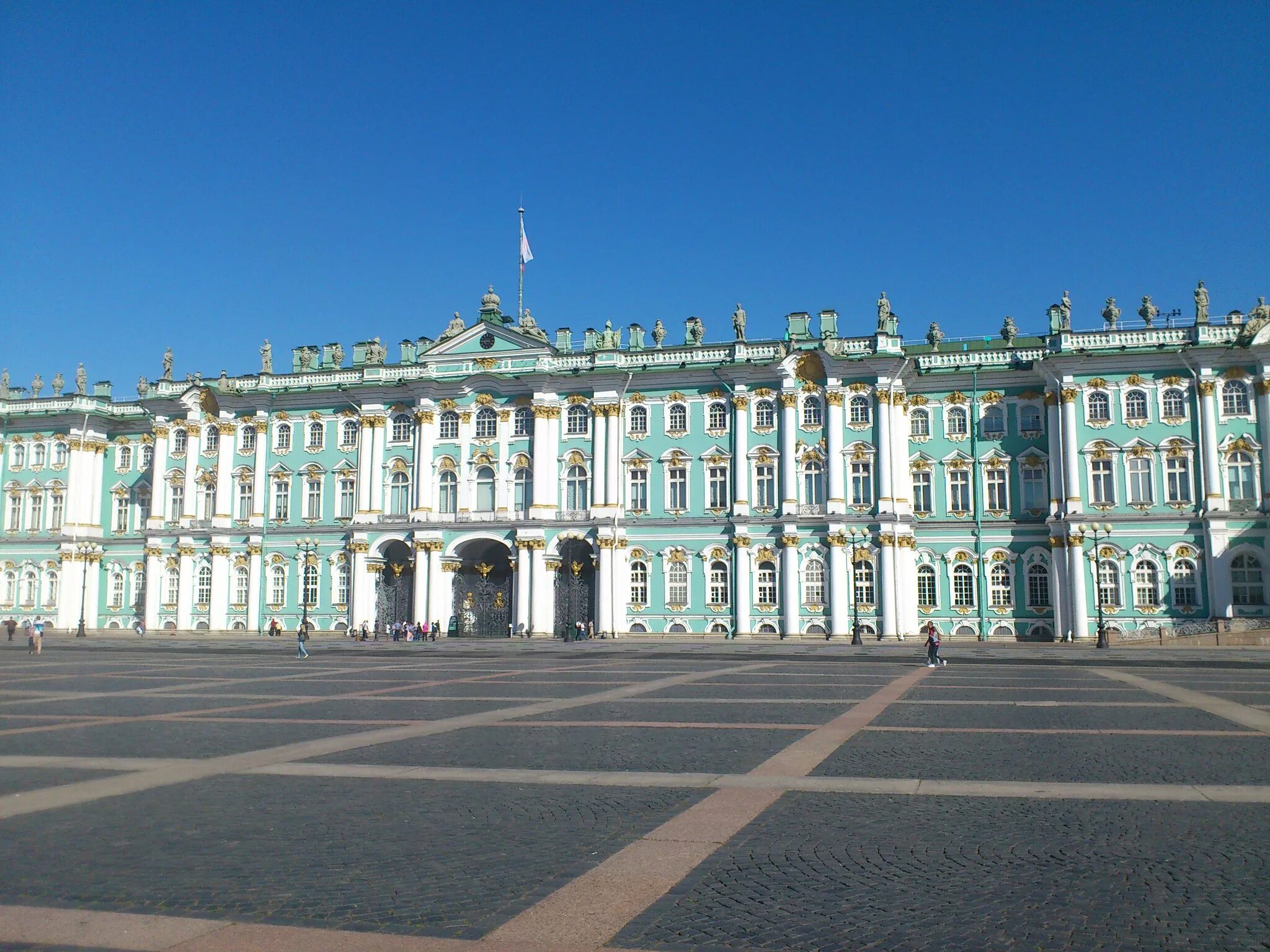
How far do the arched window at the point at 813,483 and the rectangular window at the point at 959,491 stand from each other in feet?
25.1

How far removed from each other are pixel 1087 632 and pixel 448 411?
1568 inches

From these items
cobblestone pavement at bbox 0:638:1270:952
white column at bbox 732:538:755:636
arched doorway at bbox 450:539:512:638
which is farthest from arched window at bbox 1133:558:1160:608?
cobblestone pavement at bbox 0:638:1270:952

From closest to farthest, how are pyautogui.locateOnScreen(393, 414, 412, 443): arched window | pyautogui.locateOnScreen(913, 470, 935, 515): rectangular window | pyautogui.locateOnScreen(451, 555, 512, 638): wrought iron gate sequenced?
pyautogui.locateOnScreen(913, 470, 935, 515): rectangular window → pyautogui.locateOnScreen(451, 555, 512, 638): wrought iron gate → pyautogui.locateOnScreen(393, 414, 412, 443): arched window

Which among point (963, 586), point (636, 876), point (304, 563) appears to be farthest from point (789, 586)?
point (636, 876)

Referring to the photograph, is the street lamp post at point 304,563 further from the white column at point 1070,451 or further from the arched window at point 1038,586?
the white column at point 1070,451

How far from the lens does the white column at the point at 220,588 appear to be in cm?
7312

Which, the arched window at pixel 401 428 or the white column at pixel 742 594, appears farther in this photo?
the arched window at pixel 401 428

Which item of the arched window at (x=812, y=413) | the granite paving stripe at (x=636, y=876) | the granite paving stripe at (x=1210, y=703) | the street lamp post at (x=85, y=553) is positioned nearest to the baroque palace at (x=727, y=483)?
the arched window at (x=812, y=413)

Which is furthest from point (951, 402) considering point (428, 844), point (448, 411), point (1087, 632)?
point (428, 844)

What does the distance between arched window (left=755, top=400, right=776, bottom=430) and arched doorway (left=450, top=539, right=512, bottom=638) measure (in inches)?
707

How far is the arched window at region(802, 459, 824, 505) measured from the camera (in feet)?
209

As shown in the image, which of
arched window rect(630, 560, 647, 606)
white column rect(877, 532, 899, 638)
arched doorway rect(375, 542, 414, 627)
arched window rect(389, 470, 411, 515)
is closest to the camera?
white column rect(877, 532, 899, 638)

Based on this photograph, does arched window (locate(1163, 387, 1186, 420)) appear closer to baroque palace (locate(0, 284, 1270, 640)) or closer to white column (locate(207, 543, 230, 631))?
baroque palace (locate(0, 284, 1270, 640))

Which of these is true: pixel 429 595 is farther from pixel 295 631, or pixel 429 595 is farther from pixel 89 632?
pixel 89 632
